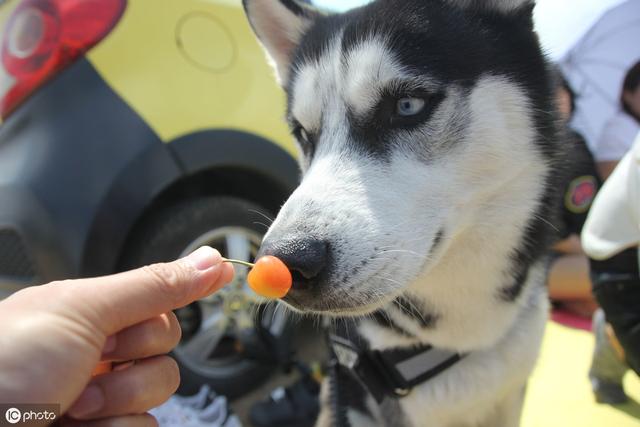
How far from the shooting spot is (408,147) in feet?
3.68

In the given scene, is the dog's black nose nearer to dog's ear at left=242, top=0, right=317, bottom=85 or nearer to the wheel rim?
dog's ear at left=242, top=0, right=317, bottom=85

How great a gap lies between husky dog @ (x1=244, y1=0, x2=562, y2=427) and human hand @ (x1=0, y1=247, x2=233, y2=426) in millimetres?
218

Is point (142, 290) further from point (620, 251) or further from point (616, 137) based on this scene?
point (616, 137)

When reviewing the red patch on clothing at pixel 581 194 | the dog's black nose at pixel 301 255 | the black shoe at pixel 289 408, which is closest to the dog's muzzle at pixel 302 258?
the dog's black nose at pixel 301 255

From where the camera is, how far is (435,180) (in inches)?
42.4

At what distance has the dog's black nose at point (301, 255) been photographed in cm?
85

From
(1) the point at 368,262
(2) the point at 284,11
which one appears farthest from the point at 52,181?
(1) the point at 368,262

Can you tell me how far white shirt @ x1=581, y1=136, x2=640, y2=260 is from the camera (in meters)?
1.24

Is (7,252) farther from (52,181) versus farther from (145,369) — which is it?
(145,369)

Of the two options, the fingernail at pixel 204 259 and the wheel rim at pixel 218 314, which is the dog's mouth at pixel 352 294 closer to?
the fingernail at pixel 204 259

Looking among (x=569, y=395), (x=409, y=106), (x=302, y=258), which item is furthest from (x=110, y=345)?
(x=569, y=395)

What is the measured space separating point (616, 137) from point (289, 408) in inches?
106

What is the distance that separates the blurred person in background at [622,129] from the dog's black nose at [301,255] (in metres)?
2.73

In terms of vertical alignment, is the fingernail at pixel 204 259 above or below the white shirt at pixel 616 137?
above
